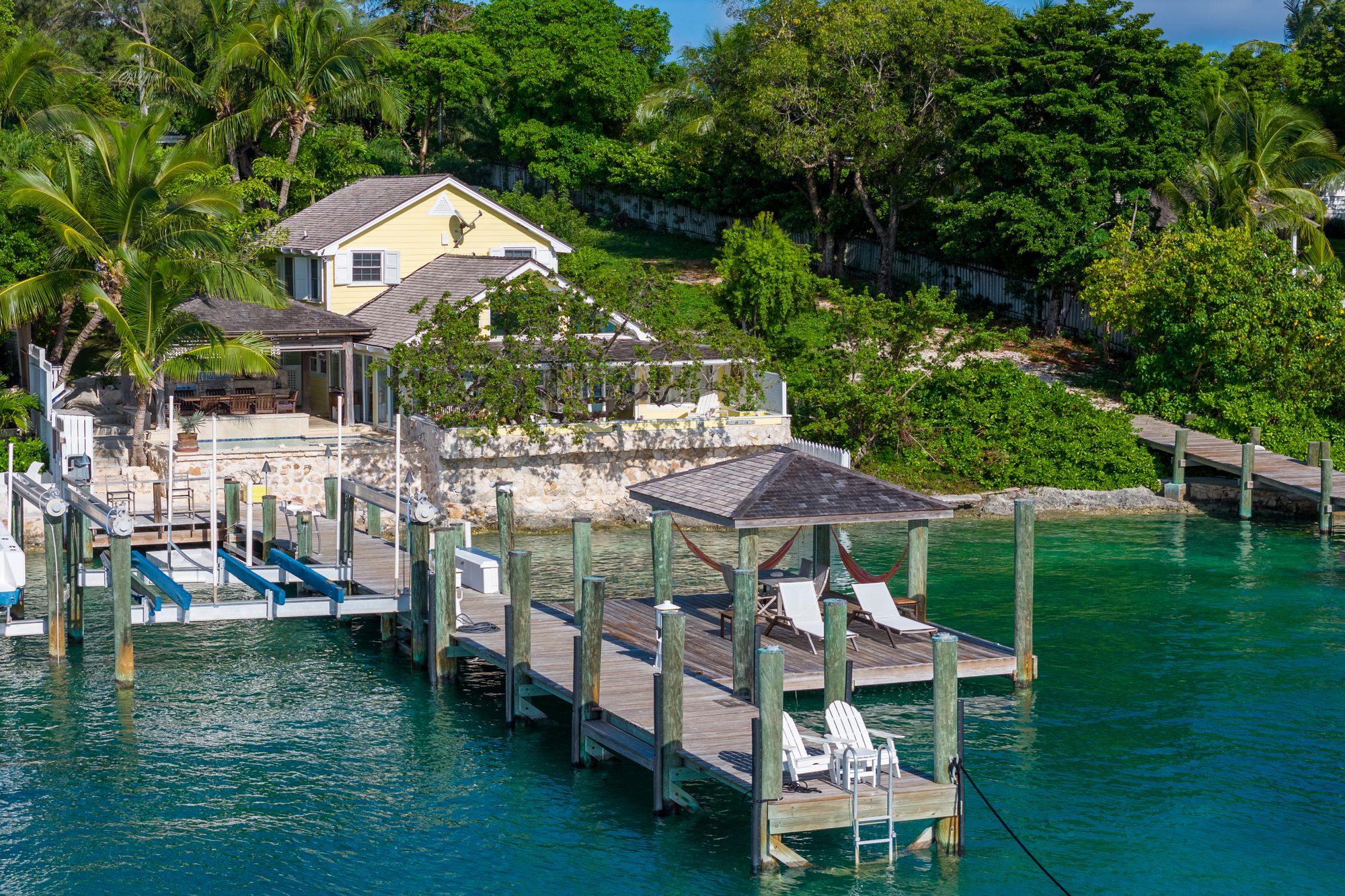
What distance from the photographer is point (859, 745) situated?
→ 16094mm

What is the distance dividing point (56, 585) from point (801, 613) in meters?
11.0

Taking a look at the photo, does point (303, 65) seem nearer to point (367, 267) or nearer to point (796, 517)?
point (367, 267)

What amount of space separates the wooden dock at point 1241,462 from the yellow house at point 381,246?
16596 mm

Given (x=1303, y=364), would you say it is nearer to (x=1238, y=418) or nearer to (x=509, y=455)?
(x=1238, y=418)

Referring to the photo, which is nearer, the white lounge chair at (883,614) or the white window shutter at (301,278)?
the white lounge chair at (883,614)

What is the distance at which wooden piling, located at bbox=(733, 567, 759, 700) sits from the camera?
1970 cm

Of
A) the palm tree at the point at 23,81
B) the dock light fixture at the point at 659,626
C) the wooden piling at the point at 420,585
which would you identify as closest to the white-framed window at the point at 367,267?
the palm tree at the point at 23,81

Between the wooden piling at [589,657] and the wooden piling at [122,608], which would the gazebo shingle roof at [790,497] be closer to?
the wooden piling at [589,657]

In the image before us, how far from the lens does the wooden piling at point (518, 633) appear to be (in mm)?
20781

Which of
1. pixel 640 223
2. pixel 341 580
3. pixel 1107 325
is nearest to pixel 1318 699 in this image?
pixel 341 580

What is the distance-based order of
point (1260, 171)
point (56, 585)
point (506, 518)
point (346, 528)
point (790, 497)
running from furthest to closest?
point (1260, 171) < point (506, 518) < point (346, 528) < point (56, 585) < point (790, 497)

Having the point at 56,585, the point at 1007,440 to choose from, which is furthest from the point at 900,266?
the point at 56,585

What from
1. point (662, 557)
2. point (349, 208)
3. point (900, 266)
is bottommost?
point (662, 557)

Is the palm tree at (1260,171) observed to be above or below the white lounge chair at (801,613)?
above
